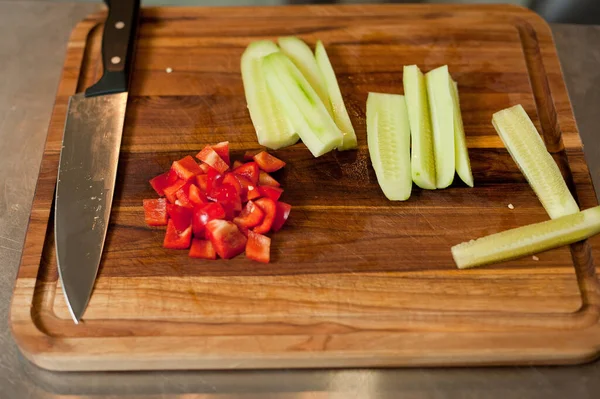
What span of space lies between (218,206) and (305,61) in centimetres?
77

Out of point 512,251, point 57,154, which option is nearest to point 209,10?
point 57,154

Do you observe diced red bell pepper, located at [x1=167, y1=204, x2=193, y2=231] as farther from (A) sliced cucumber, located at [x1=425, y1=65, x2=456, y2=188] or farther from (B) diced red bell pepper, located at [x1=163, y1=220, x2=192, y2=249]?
(A) sliced cucumber, located at [x1=425, y1=65, x2=456, y2=188]

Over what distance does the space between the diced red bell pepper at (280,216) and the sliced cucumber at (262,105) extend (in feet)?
0.94

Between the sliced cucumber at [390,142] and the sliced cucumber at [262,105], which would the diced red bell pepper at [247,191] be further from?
the sliced cucumber at [390,142]

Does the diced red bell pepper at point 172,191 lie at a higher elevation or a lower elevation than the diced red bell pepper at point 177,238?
higher

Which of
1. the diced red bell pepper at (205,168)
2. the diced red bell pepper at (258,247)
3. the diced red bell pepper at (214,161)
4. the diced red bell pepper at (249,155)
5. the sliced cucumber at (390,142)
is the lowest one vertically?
the diced red bell pepper at (258,247)

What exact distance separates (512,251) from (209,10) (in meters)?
1.56

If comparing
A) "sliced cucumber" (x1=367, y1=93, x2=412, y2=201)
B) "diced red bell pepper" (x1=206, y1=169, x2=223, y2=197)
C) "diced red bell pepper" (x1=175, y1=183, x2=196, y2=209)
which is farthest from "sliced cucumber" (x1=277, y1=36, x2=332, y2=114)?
"diced red bell pepper" (x1=175, y1=183, x2=196, y2=209)

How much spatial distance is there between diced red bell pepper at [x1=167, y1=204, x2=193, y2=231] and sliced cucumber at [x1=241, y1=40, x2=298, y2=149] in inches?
15.8

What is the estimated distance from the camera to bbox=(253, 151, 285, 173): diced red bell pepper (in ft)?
6.96

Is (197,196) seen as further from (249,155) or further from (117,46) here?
(117,46)

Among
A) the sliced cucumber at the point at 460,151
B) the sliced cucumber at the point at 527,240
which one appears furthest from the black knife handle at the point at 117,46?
the sliced cucumber at the point at 527,240

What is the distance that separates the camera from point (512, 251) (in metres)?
1.92

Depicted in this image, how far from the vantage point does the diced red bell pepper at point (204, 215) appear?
1940 millimetres
